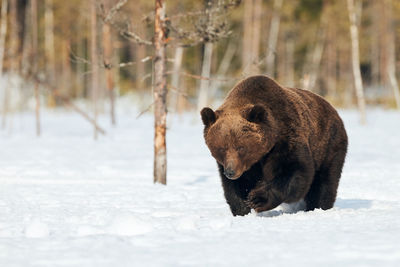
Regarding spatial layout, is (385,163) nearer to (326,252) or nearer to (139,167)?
(139,167)

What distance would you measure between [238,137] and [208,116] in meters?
0.35

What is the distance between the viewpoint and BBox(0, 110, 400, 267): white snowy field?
389 centimetres

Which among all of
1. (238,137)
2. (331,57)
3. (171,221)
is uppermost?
(238,137)

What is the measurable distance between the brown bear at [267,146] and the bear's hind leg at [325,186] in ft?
0.04

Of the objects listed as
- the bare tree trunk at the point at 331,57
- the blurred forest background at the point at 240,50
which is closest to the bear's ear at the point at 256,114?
the blurred forest background at the point at 240,50

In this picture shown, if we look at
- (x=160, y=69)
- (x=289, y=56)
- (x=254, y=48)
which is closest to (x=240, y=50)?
(x=289, y=56)

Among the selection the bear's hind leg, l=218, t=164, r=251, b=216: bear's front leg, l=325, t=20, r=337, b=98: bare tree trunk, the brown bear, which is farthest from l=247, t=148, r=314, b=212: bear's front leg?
l=325, t=20, r=337, b=98: bare tree trunk

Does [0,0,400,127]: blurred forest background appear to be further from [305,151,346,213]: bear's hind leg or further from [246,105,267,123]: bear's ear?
[246,105,267,123]: bear's ear

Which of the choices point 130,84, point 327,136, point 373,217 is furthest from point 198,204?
point 130,84

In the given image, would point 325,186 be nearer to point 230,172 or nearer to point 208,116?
point 230,172

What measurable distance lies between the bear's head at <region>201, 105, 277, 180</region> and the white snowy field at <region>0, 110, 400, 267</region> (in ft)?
1.71

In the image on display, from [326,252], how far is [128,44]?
160 feet

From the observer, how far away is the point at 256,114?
534cm

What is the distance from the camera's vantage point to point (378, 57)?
163 feet
